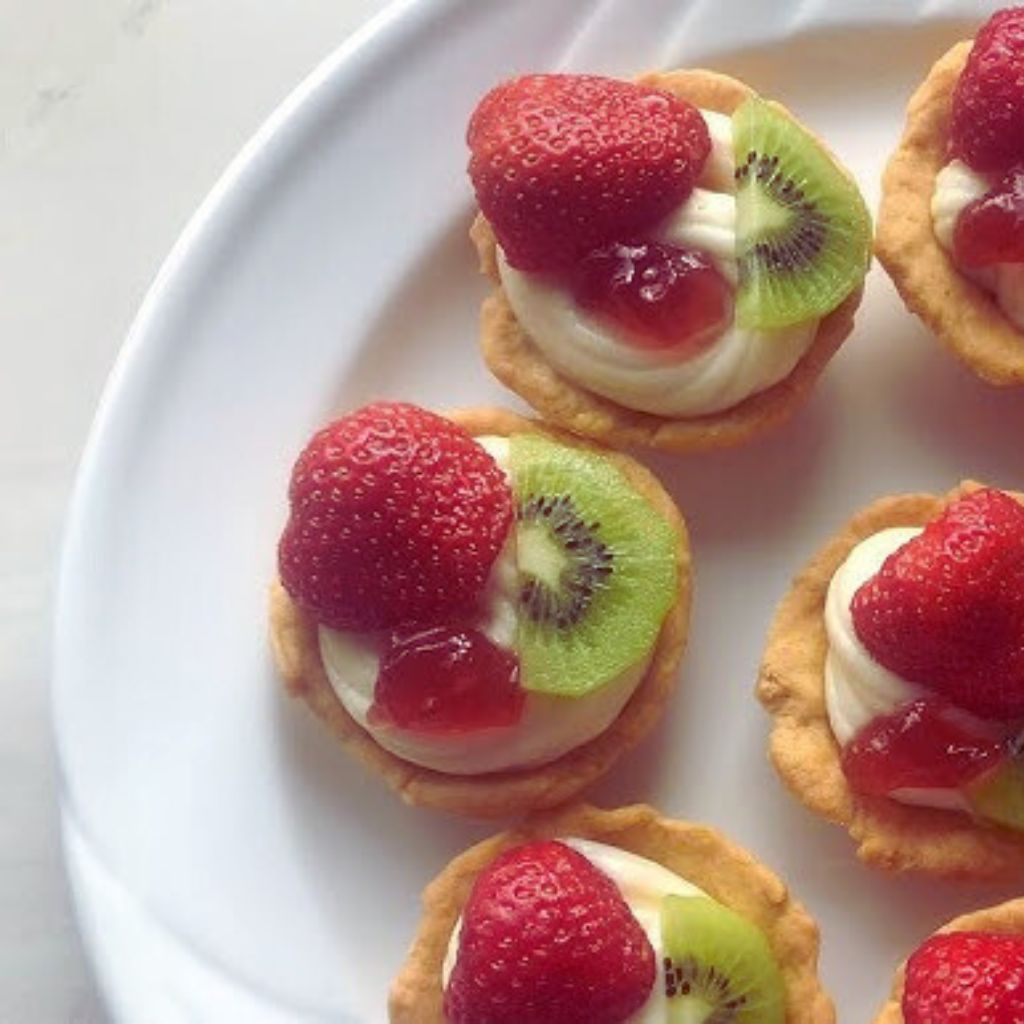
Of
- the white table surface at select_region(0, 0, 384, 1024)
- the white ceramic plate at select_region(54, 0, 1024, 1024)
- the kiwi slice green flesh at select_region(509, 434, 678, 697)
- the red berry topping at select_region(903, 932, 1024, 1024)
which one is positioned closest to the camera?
the red berry topping at select_region(903, 932, 1024, 1024)

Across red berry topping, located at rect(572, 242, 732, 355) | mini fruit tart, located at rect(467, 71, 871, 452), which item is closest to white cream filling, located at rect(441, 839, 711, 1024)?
mini fruit tart, located at rect(467, 71, 871, 452)

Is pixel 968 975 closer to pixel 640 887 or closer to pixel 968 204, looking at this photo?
pixel 640 887

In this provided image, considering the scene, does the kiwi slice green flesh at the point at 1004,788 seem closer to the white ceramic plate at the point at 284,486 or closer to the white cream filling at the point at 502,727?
the white ceramic plate at the point at 284,486

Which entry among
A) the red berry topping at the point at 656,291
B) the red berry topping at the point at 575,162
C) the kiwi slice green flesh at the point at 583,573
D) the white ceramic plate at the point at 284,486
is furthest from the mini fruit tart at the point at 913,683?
the red berry topping at the point at 575,162

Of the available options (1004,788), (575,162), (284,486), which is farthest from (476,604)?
(1004,788)

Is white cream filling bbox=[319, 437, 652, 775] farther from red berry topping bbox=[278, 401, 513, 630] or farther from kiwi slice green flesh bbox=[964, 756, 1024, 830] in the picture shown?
kiwi slice green flesh bbox=[964, 756, 1024, 830]

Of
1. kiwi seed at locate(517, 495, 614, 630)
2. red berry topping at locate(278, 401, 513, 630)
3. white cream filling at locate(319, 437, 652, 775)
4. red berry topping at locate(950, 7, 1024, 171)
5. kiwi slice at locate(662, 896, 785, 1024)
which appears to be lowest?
kiwi slice at locate(662, 896, 785, 1024)
